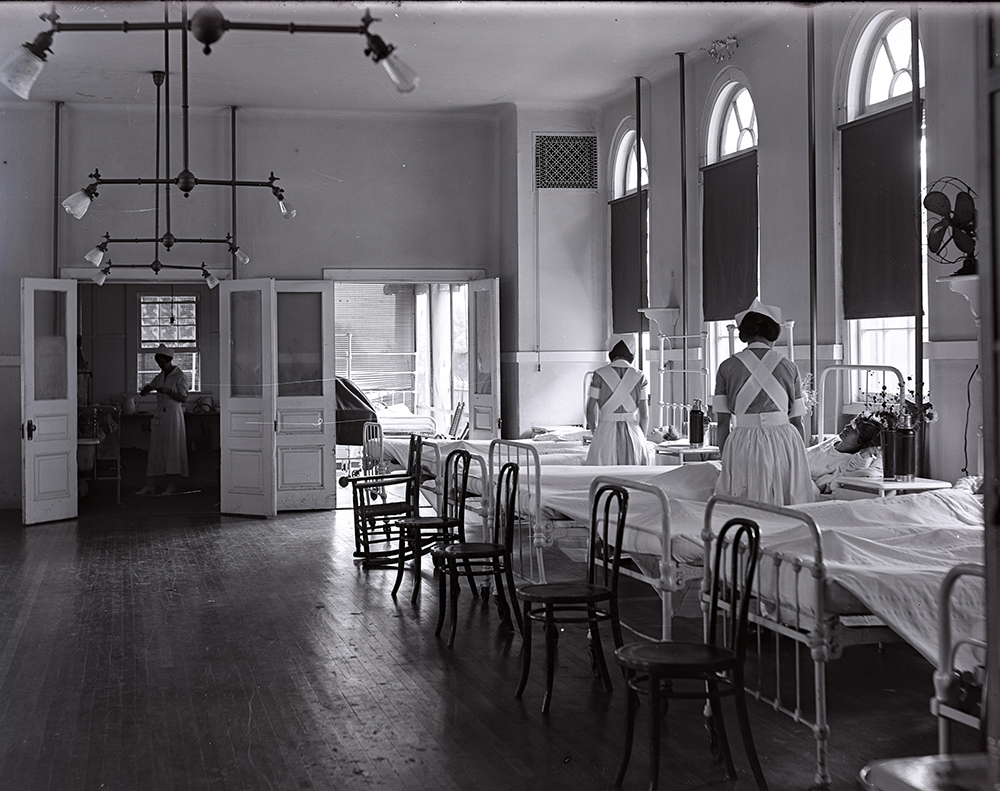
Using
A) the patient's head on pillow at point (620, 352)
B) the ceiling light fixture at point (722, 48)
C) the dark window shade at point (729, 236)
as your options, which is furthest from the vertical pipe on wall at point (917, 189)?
the patient's head on pillow at point (620, 352)

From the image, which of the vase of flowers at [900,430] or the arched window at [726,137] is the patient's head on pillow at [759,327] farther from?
the arched window at [726,137]

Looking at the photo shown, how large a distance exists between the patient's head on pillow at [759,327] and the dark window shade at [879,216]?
1410 mm

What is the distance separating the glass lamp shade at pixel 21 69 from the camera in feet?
13.3

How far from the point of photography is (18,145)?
11359 mm

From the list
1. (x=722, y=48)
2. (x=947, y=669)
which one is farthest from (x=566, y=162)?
(x=947, y=669)

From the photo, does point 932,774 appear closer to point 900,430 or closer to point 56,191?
point 900,430

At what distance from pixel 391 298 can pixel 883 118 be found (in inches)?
382

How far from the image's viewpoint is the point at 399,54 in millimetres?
9641

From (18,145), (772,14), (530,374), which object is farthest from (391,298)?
(772,14)

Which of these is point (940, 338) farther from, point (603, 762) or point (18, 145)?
point (18, 145)

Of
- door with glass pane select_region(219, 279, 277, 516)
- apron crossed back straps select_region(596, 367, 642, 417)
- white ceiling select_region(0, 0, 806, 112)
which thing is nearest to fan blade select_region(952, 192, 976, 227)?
white ceiling select_region(0, 0, 806, 112)

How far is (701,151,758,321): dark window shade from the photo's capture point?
9.02 m

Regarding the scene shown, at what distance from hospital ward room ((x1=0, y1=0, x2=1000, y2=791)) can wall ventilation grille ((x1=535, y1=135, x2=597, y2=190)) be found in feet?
0.13

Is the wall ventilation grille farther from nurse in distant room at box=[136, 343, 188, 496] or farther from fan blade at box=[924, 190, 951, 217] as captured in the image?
fan blade at box=[924, 190, 951, 217]
